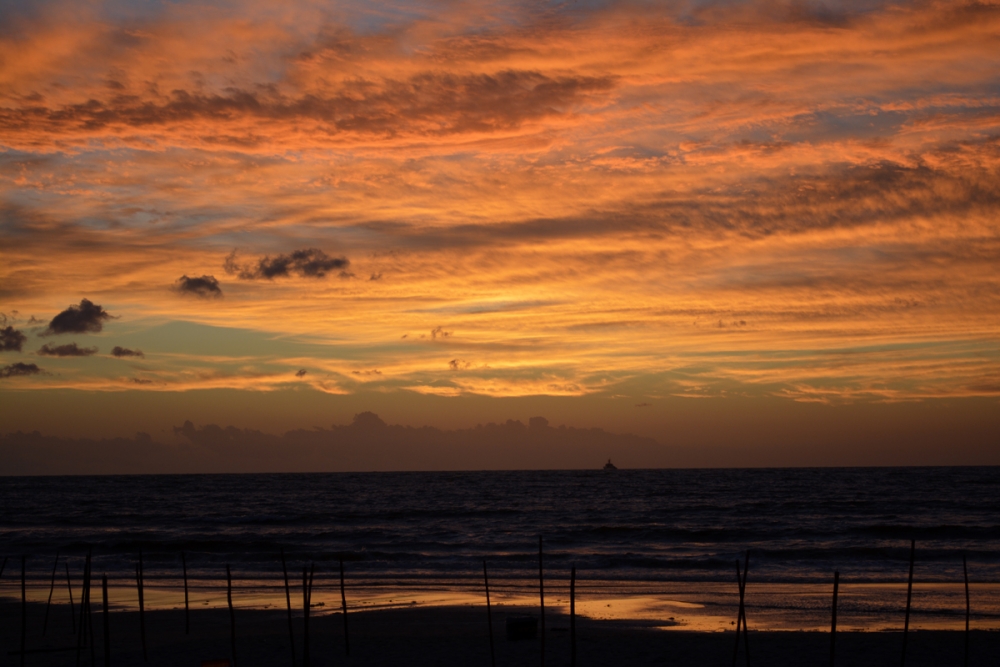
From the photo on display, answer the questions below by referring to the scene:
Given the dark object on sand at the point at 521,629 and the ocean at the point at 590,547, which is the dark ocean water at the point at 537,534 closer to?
the ocean at the point at 590,547

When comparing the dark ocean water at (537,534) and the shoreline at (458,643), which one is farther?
the dark ocean water at (537,534)

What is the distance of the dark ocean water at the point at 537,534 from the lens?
2958cm

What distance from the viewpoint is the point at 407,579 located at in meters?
27.5

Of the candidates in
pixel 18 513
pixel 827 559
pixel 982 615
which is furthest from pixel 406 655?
pixel 18 513

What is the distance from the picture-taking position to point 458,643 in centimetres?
1700

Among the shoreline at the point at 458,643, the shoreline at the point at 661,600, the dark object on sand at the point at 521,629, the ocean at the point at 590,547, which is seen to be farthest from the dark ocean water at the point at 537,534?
the dark object on sand at the point at 521,629

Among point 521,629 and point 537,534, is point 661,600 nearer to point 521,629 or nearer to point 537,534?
point 521,629

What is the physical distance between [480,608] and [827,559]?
684 inches

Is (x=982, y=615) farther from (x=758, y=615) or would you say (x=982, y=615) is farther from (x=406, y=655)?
(x=406, y=655)

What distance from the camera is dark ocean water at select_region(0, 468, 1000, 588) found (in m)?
29.6

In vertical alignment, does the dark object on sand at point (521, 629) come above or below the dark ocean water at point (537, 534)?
above

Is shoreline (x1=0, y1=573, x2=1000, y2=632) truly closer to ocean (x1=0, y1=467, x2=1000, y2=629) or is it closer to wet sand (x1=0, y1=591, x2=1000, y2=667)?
ocean (x1=0, y1=467, x2=1000, y2=629)

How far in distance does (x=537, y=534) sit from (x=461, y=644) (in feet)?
→ 85.2

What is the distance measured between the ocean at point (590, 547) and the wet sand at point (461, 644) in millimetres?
1932
